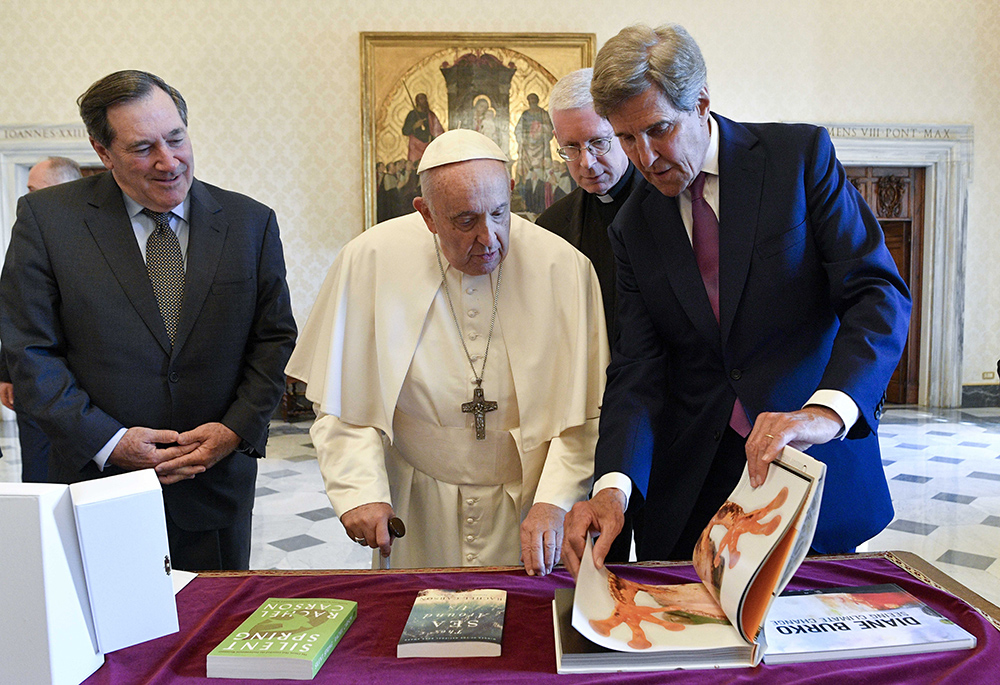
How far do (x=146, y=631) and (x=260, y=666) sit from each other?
0.22m

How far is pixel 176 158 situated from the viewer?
2.36 m

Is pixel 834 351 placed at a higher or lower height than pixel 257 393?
higher

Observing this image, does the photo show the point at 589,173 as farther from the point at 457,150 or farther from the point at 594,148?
the point at 457,150

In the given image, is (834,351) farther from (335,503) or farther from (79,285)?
(79,285)

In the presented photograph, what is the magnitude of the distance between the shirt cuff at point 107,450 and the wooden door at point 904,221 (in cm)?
885

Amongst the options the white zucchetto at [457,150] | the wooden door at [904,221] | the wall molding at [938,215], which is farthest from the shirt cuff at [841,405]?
the wooden door at [904,221]

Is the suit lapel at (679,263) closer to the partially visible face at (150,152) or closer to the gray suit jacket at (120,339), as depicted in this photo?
the gray suit jacket at (120,339)

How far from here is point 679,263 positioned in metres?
1.96

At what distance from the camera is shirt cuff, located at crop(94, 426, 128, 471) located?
7.51ft

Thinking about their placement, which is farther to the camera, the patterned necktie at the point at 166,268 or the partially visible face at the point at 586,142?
the partially visible face at the point at 586,142

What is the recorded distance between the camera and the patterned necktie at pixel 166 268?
2.43 metres

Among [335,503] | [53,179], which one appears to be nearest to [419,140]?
[53,179]

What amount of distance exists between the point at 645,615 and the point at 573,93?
5.60 feet

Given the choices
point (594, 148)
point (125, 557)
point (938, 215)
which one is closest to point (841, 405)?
point (125, 557)
